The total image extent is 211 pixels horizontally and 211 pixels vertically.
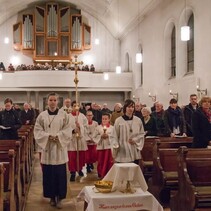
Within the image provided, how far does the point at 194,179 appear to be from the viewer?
5.55 meters

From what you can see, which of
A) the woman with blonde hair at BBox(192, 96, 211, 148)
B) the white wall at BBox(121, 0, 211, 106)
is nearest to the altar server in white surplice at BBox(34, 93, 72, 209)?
the woman with blonde hair at BBox(192, 96, 211, 148)

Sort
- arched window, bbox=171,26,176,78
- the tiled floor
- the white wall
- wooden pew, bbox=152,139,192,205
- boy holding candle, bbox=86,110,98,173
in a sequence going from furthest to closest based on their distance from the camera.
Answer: arched window, bbox=171,26,176,78 < the white wall < boy holding candle, bbox=86,110,98,173 < the tiled floor < wooden pew, bbox=152,139,192,205

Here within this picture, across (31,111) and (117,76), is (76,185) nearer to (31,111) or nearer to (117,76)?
(31,111)

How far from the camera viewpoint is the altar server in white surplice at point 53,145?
6.95 meters

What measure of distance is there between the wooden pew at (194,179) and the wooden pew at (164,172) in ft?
2.67

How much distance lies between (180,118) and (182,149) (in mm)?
3923

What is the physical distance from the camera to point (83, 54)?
26.7 metres

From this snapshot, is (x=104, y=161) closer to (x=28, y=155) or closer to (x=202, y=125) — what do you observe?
(x=28, y=155)

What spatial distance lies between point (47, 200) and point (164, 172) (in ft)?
7.41

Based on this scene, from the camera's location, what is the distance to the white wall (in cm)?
1325

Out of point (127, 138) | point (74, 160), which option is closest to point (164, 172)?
point (127, 138)

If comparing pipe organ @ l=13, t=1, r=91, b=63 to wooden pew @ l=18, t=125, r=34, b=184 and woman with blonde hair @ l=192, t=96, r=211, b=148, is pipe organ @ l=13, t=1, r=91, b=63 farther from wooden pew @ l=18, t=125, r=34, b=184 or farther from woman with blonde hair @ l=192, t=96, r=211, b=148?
woman with blonde hair @ l=192, t=96, r=211, b=148

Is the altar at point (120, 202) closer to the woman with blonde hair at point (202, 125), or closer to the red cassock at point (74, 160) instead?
the woman with blonde hair at point (202, 125)

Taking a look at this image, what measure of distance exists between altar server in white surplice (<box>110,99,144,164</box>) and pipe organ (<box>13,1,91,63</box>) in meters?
19.1
